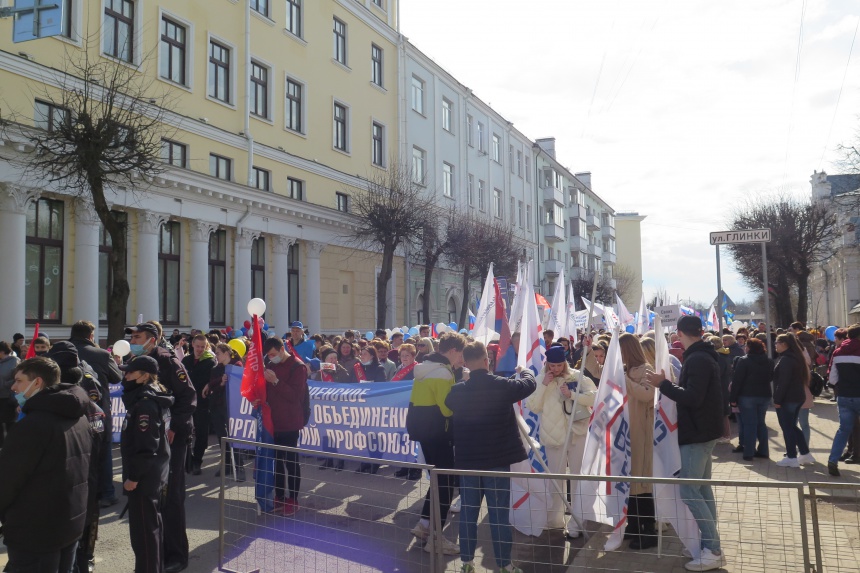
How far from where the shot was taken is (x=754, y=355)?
34.7 ft

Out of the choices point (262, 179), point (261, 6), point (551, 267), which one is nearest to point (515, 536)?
point (262, 179)

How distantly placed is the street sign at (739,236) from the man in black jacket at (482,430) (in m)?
7.32

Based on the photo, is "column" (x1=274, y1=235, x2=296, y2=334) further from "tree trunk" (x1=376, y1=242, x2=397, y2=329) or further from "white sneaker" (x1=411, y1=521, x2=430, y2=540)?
"white sneaker" (x1=411, y1=521, x2=430, y2=540)

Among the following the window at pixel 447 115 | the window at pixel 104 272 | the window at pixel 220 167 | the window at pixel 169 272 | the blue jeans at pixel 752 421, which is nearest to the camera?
the blue jeans at pixel 752 421

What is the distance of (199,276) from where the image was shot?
70.2ft

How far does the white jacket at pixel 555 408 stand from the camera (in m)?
6.82

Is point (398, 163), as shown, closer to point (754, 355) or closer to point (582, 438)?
point (754, 355)

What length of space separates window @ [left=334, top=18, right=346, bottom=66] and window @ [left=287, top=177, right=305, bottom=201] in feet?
21.2

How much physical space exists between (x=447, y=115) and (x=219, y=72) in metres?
18.9

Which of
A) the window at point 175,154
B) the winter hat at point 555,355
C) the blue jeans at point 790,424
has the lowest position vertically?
the blue jeans at point 790,424

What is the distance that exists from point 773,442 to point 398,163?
933 inches

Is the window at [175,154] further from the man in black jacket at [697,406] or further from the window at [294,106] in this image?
the man in black jacket at [697,406]

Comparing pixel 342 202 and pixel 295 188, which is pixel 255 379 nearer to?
pixel 295 188

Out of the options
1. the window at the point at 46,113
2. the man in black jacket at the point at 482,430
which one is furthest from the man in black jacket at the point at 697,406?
the window at the point at 46,113
